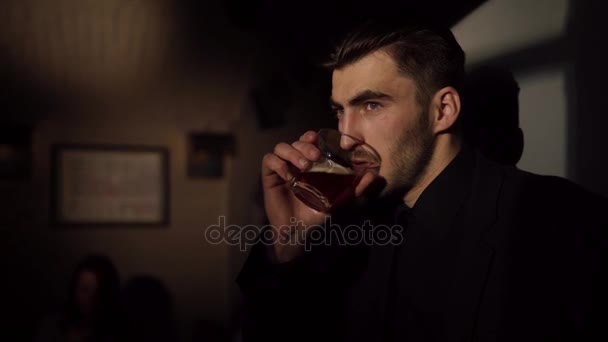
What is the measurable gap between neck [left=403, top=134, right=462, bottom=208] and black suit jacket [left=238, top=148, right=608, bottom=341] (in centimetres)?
7

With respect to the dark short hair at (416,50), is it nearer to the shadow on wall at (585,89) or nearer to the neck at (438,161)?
the neck at (438,161)

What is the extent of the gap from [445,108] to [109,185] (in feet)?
8.20

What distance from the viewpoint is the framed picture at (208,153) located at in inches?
129

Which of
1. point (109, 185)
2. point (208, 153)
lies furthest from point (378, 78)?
point (109, 185)

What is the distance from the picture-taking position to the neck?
1.18 metres

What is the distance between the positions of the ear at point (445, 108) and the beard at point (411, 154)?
0.03 m

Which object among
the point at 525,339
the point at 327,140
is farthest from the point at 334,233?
the point at 525,339

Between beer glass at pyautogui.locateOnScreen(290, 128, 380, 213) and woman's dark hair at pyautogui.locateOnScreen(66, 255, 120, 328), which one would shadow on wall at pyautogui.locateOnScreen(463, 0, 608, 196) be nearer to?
beer glass at pyautogui.locateOnScreen(290, 128, 380, 213)

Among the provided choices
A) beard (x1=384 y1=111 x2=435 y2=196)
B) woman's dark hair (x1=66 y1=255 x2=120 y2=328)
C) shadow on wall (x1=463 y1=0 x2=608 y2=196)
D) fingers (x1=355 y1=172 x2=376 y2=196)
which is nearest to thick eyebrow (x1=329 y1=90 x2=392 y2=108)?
beard (x1=384 y1=111 x2=435 y2=196)

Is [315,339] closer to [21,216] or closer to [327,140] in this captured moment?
[327,140]

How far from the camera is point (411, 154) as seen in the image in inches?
45.7

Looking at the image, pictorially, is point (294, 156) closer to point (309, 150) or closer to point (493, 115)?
point (309, 150)

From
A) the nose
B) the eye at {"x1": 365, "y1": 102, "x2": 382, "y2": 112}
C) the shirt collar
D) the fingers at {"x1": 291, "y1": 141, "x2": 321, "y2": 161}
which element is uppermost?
the eye at {"x1": 365, "y1": 102, "x2": 382, "y2": 112}

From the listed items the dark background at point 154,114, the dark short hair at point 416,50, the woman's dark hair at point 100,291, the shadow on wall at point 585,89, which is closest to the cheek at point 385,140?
the dark short hair at point 416,50
